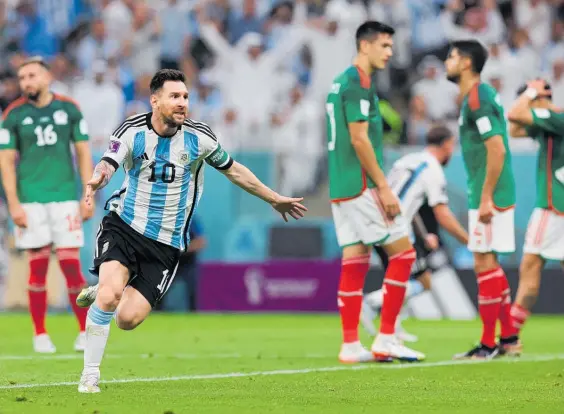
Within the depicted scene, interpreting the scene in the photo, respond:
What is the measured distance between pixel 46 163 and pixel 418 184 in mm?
3750

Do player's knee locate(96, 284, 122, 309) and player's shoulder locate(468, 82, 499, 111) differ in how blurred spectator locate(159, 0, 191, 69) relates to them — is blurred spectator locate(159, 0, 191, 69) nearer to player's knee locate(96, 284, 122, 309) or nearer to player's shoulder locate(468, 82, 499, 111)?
player's shoulder locate(468, 82, 499, 111)

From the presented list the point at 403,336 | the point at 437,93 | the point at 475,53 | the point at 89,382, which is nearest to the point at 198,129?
the point at 89,382

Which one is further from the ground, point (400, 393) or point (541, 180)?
point (541, 180)

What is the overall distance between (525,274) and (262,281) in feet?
24.2

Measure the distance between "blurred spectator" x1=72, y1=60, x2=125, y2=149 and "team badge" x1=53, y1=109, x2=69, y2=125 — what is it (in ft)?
25.8

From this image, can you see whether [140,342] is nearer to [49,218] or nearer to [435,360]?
[49,218]

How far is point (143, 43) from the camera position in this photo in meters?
21.8

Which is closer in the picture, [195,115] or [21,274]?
[21,274]

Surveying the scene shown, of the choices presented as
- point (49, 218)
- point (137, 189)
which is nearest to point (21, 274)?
point (49, 218)

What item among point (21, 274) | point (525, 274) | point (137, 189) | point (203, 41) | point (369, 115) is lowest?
point (21, 274)

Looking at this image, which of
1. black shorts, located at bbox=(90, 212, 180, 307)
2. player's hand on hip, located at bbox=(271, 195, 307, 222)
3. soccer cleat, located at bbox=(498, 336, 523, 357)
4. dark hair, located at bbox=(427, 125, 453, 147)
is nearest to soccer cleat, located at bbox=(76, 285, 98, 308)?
black shorts, located at bbox=(90, 212, 180, 307)

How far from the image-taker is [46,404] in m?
7.21

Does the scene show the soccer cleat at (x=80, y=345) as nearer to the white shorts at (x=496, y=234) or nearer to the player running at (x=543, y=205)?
the white shorts at (x=496, y=234)

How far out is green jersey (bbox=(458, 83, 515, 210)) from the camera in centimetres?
1038
